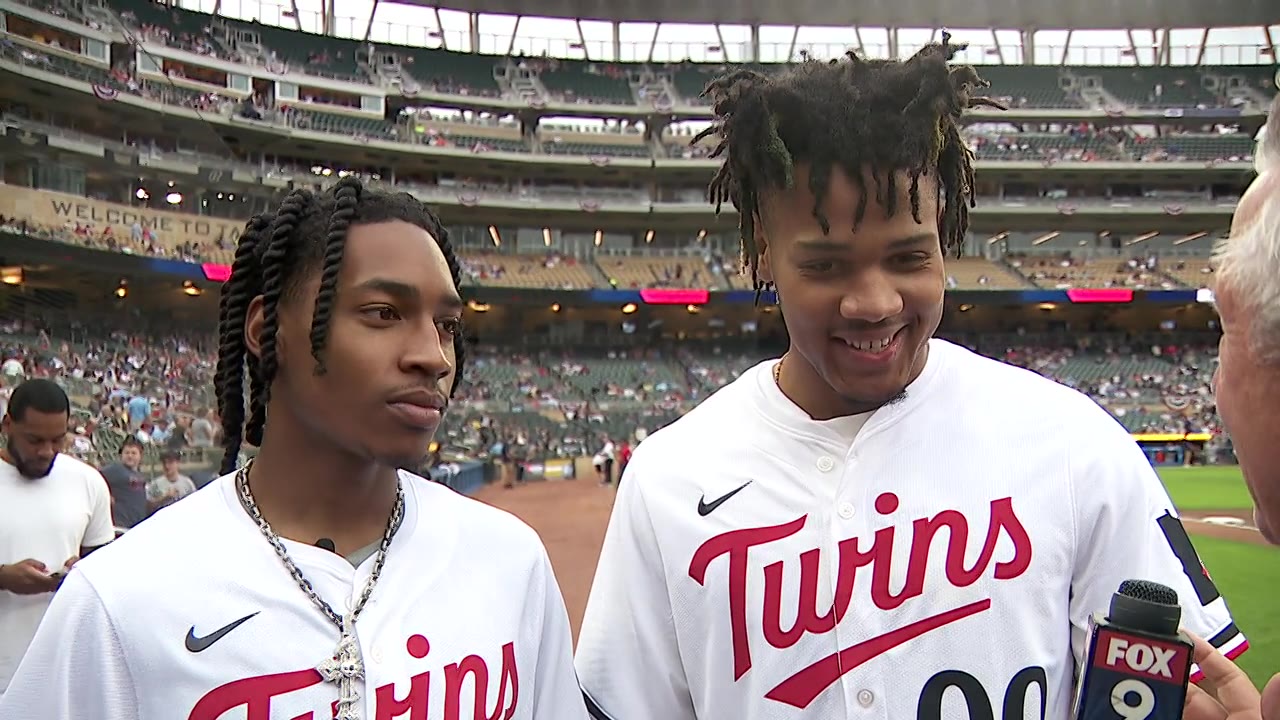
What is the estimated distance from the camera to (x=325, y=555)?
5.74 ft

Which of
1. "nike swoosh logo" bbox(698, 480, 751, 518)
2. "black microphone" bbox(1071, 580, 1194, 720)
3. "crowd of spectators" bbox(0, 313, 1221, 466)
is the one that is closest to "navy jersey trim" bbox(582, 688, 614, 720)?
"nike swoosh logo" bbox(698, 480, 751, 518)

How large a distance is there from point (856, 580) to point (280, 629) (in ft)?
3.76

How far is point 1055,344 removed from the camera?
4169cm

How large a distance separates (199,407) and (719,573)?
14555mm

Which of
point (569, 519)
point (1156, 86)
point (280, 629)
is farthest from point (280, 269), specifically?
point (1156, 86)

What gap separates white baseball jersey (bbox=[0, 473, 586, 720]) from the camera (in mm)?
1509

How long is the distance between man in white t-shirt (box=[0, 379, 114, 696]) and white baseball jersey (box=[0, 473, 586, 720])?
9.08 feet

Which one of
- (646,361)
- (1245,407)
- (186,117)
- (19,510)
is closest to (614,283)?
(646,361)

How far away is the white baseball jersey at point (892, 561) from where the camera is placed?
69.7 inches

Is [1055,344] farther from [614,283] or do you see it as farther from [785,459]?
[785,459]

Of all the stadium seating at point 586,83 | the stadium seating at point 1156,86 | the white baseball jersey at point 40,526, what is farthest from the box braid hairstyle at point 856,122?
the stadium seating at point 1156,86

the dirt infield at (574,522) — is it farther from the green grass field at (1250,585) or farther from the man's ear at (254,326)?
the man's ear at (254,326)

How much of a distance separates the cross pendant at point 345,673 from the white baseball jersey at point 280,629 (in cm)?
1

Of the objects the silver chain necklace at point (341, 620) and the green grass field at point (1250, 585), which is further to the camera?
the green grass field at point (1250, 585)
